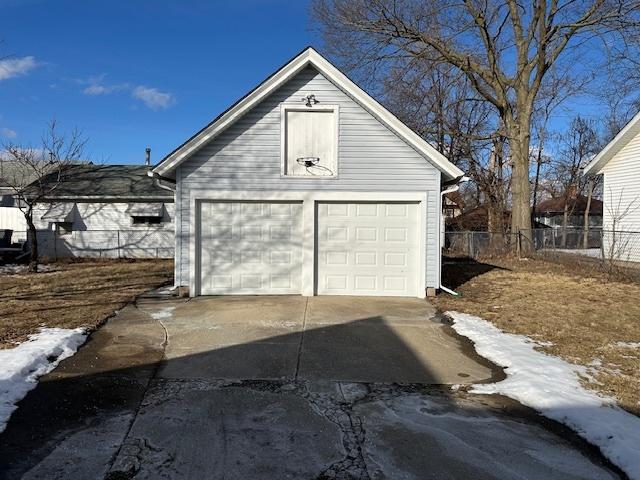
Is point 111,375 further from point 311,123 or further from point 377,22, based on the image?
point 377,22

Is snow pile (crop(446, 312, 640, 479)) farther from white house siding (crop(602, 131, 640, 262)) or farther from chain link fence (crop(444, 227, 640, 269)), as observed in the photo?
white house siding (crop(602, 131, 640, 262))

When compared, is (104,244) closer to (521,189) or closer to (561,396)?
(521,189)

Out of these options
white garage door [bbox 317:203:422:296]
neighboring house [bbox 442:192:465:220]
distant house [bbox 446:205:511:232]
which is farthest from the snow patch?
neighboring house [bbox 442:192:465:220]

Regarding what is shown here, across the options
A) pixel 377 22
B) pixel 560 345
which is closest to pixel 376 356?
pixel 560 345

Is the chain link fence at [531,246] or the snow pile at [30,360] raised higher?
the chain link fence at [531,246]

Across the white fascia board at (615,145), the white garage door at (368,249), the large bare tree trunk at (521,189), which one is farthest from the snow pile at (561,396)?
the white fascia board at (615,145)

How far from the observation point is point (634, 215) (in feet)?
66.4

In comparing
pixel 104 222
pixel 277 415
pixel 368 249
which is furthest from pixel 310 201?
pixel 104 222

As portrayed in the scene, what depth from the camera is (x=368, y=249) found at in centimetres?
1047

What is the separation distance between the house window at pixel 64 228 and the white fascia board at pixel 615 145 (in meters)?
23.6

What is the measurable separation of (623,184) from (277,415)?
71.9 feet

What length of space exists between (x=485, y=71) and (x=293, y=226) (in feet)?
47.5

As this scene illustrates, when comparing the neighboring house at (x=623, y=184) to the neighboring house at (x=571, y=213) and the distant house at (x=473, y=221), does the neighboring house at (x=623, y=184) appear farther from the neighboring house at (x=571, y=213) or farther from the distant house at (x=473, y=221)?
the neighboring house at (x=571, y=213)

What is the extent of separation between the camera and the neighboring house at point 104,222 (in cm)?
2075
